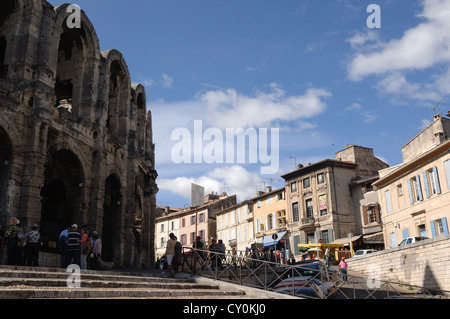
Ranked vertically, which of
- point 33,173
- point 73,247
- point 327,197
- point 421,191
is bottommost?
point 73,247

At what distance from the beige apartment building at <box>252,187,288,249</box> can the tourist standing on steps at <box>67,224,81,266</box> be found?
35342mm

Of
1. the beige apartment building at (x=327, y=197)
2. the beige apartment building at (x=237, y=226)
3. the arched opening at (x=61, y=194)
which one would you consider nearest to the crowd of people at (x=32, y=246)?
the arched opening at (x=61, y=194)

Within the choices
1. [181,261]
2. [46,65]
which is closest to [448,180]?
[181,261]

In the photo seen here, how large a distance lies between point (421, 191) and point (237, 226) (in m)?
31.6

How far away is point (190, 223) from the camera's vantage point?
195ft

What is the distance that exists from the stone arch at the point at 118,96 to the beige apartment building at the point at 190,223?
3452 cm

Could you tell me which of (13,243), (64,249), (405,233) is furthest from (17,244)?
(405,233)

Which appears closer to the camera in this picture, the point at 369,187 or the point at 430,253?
the point at 430,253

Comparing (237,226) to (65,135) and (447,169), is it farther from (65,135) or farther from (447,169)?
(65,135)

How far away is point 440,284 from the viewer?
18.9 m

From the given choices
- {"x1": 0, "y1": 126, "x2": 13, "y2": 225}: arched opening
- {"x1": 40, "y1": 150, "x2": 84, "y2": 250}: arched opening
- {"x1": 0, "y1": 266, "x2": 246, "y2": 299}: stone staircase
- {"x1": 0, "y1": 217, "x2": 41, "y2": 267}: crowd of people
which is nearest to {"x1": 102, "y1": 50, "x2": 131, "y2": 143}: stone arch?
{"x1": 40, "y1": 150, "x2": 84, "y2": 250}: arched opening

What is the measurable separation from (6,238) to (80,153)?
7.39 metres
